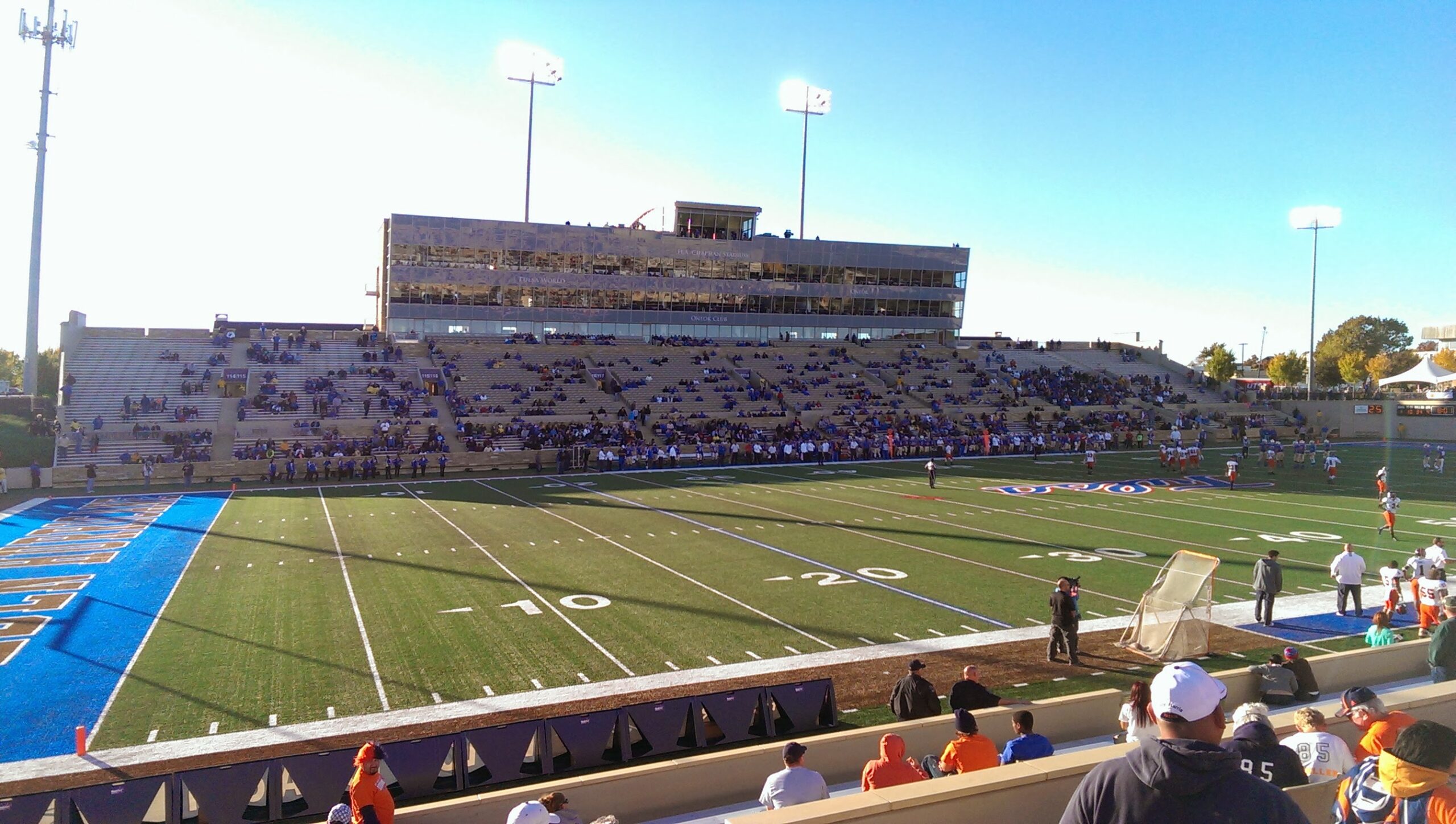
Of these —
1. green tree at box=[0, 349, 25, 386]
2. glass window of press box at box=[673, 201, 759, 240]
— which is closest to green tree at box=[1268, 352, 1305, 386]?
glass window of press box at box=[673, 201, 759, 240]

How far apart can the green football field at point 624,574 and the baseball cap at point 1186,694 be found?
9.17m

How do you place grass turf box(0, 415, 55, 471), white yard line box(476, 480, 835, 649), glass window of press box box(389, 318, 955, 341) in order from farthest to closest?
1. glass window of press box box(389, 318, 955, 341)
2. grass turf box(0, 415, 55, 471)
3. white yard line box(476, 480, 835, 649)

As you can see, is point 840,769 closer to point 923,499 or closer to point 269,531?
point 269,531

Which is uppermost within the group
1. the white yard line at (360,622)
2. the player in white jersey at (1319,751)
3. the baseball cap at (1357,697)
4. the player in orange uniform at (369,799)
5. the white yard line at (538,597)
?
the baseball cap at (1357,697)

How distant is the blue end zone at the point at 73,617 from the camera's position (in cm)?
1009

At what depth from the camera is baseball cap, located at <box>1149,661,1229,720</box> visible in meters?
2.74

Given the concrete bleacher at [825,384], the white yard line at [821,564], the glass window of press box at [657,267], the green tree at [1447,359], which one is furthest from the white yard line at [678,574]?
the green tree at [1447,359]

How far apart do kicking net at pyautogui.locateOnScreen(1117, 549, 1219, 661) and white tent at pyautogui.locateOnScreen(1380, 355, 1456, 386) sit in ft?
197

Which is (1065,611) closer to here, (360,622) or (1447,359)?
(360,622)

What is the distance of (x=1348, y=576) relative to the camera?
46.3 feet

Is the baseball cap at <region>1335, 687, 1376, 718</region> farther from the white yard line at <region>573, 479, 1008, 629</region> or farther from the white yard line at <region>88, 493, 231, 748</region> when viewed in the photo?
the white yard line at <region>88, 493, 231, 748</region>

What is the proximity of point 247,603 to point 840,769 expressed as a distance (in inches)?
455

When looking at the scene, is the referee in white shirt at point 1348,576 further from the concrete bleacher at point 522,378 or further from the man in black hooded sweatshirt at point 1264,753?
the concrete bleacher at point 522,378

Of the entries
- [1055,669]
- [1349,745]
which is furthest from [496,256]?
[1349,745]
